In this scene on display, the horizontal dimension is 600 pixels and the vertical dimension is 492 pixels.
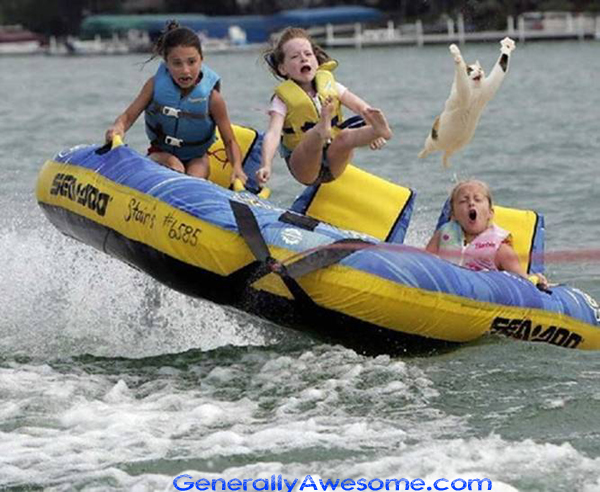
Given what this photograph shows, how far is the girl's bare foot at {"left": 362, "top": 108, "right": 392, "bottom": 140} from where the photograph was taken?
22.3 ft

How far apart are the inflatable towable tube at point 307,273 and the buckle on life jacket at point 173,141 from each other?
415mm

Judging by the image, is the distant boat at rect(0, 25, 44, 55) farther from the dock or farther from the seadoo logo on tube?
the seadoo logo on tube

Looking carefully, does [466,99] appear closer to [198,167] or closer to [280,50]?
[280,50]

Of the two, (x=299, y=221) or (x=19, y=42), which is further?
(x=19, y=42)

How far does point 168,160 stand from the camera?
7617 mm

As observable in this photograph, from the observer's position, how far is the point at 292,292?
6441mm

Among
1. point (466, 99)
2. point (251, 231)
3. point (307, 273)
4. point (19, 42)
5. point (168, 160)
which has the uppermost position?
point (466, 99)

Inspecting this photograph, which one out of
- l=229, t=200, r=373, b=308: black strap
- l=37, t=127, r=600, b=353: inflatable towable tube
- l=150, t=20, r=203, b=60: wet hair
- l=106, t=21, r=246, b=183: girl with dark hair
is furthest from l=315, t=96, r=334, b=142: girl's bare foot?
l=150, t=20, r=203, b=60: wet hair

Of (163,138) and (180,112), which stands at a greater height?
(180,112)

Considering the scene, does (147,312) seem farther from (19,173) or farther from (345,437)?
(19,173)

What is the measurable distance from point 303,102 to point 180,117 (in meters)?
0.62

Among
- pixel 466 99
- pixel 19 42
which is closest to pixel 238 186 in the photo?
pixel 466 99

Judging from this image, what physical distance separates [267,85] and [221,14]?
142 feet

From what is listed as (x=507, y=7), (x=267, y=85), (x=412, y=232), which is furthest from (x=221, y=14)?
(x=412, y=232)
